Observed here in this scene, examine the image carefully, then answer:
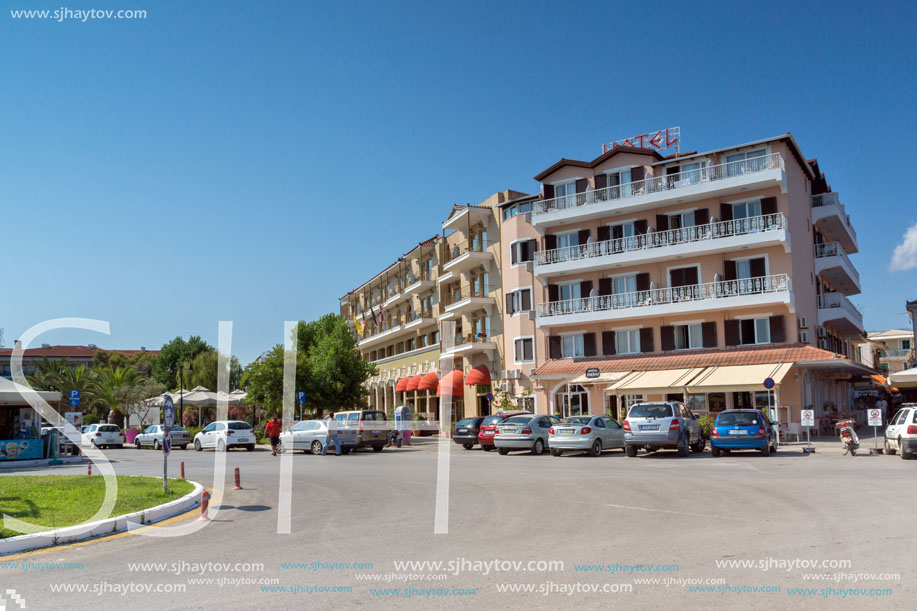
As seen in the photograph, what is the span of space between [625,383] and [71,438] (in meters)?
26.3

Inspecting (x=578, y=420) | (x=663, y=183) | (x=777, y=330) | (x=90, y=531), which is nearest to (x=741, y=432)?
(x=578, y=420)

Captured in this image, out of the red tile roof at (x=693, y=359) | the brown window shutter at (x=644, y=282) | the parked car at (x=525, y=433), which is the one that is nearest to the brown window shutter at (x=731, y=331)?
the red tile roof at (x=693, y=359)

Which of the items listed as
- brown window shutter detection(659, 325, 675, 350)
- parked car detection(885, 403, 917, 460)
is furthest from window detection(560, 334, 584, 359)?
parked car detection(885, 403, 917, 460)

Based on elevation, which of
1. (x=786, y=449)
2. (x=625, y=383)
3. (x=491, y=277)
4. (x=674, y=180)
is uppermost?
(x=674, y=180)

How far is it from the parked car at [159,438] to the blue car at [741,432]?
3056 cm

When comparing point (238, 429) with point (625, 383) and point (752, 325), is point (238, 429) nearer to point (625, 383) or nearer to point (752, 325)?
point (625, 383)

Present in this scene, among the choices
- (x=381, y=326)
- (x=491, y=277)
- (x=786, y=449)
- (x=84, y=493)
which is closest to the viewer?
(x=84, y=493)

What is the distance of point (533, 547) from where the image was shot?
30.7ft

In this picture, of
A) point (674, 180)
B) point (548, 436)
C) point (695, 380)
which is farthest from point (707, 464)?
point (674, 180)

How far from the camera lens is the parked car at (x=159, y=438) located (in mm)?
44000

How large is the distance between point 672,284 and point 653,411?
16579 mm

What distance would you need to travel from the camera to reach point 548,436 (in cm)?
2962

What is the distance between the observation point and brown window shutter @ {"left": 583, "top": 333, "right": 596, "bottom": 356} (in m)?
43.9

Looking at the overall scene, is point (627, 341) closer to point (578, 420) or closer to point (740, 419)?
point (578, 420)
